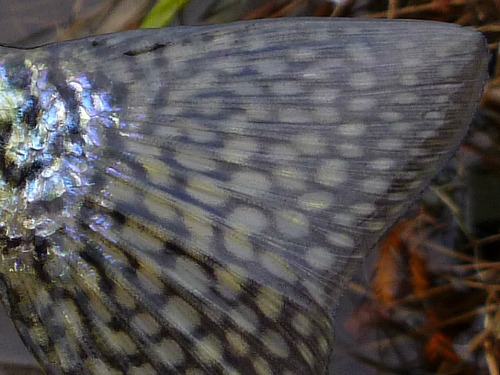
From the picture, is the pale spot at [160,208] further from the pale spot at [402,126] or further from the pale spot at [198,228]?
the pale spot at [402,126]

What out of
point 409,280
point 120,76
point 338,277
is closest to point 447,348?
point 409,280

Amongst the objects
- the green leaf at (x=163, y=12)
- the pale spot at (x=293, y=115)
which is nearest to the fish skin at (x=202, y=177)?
the pale spot at (x=293, y=115)

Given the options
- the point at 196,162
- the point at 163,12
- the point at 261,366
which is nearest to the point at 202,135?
the point at 196,162

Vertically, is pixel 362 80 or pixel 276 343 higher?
pixel 362 80

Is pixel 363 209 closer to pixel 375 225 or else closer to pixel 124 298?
pixel 375 225

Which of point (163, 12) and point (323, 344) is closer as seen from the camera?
point (323, 344)

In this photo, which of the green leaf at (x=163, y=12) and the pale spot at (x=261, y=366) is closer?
the pale spot at (x=261, y=366)
